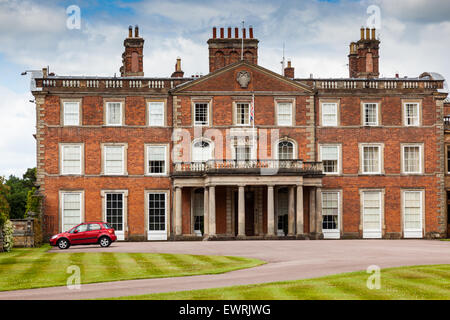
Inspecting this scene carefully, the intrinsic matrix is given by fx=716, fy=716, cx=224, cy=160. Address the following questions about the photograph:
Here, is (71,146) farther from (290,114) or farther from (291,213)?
(291,213)

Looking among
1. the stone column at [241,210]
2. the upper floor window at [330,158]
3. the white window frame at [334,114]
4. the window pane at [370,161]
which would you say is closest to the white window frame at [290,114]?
the white window frame at [334,114]

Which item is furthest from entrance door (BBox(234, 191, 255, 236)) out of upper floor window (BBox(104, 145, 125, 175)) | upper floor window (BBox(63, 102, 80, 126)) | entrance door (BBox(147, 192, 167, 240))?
upper floor window (BBox(63, 102, 80, 126))

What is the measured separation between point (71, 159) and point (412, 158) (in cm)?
2462

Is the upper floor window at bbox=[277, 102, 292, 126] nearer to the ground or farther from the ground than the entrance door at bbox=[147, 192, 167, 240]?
farther from the ground

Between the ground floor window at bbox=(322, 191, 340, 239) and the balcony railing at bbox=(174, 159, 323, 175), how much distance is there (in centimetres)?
354

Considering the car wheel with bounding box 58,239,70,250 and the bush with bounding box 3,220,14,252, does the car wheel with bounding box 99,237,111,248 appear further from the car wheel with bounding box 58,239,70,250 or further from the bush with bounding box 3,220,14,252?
the bush with bounding box 3,220,14,252

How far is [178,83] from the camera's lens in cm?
5150

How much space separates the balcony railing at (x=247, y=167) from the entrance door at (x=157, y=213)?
2.67m

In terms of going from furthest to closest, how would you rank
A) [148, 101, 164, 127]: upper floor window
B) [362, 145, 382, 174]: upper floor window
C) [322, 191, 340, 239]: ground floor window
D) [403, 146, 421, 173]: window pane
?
[403, 146, 421, 173]: window pane < [362, 145, 382, 174]: upper floor window < [322, 191, 340, 239]: ground floor window < [148, 101, 164, 127]: upper floor window

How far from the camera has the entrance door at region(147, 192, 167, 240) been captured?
5041cm

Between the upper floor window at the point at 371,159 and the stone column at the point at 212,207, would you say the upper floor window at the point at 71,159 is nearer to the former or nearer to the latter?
the stone column at the point at 212,207
